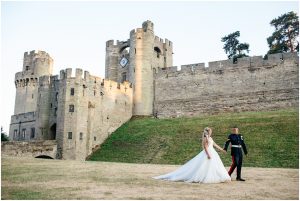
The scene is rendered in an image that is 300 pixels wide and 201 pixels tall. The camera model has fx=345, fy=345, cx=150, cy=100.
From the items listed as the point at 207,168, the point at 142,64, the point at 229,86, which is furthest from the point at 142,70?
the point at 207,168

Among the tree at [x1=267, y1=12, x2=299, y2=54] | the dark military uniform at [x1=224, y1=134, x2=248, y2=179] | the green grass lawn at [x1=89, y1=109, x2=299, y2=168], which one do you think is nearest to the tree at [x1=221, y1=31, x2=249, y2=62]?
the tree at [x1=267, y1=12, x2=299, y2=54]

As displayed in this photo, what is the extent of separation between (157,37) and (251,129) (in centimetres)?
2213

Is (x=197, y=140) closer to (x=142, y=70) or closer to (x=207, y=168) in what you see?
(x=207, y=168)

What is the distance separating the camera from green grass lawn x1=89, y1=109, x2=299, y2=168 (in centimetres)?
1945

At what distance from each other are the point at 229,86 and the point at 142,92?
32.5ft

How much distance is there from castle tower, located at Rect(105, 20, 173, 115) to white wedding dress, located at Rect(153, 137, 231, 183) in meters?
29.5

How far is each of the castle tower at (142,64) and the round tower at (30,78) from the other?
11926 mm

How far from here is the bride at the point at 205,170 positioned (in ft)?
30.7

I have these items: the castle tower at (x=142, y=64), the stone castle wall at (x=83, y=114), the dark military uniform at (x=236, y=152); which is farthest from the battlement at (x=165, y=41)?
the dark military uniform at (x=236, y=152)

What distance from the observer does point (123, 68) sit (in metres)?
43.2

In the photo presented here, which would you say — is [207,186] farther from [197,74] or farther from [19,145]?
[197,74]

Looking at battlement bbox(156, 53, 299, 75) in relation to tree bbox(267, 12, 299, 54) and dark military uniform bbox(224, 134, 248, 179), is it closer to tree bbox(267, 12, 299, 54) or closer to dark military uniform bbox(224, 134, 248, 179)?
tree bbox(267, 12, 299, 54)

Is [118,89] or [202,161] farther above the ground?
[118,89]

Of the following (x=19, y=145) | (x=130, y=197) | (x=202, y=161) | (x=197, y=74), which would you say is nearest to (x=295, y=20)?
(x=197, y=74)
